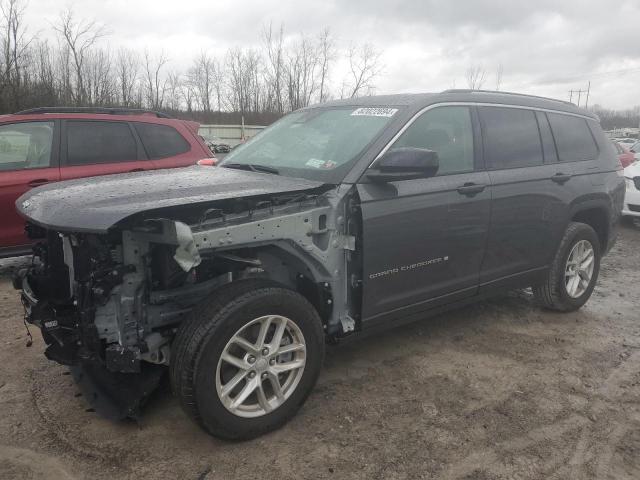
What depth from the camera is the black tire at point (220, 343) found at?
7.95 ft

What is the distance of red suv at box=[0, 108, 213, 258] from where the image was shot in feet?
17.1

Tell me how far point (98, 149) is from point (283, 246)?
12.9 feet

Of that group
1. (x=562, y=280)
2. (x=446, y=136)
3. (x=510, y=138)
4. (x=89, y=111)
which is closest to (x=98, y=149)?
(x=89, y=111)

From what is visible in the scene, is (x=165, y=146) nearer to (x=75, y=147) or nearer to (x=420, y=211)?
(x=75, y=147)

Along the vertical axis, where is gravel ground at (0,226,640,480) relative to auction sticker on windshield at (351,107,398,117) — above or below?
below

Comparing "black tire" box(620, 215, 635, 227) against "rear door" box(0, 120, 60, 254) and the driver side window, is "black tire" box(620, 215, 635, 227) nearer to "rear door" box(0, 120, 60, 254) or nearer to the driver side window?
the driver side window

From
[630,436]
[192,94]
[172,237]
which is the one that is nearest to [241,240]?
[172,237]

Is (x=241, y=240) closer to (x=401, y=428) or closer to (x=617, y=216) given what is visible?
(x=401, y=428)

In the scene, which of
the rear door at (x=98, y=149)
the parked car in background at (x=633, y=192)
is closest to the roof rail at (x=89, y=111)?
the rear door at (x=98, y=149)

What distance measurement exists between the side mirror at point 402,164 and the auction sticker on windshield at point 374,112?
16.0 inches

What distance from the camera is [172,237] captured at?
2.35m

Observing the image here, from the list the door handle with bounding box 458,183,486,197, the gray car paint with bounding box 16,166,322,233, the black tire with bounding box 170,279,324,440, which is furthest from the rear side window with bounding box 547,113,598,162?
the black tire with bounding box 170,279,324,440

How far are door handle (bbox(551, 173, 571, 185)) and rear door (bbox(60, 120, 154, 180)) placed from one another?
14.5ft

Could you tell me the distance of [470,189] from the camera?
11.6 ft
